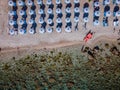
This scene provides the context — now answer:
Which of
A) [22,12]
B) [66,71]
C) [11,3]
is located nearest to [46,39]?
[22,12]

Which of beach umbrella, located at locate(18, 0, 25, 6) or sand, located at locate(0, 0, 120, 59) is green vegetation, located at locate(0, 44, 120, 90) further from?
beach umbrella, located at locate(18, 0, 25, 6)

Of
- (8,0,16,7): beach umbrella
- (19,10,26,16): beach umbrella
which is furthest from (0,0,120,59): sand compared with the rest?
(19,10,26,16): beach umbrella

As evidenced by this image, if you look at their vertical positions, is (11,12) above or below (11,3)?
below

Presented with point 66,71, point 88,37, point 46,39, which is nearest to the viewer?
point 66,71

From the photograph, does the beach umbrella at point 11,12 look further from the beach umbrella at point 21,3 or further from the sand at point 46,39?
the beach umbrella at point 21,3

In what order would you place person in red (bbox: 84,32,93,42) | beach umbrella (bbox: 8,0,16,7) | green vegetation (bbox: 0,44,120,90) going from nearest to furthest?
1. green vegetation (bbox: 0,44,120,90)
2. person in red (bbox: 84,32,93,42)
3. beach umbrella (bbox: 8,0,16,7)

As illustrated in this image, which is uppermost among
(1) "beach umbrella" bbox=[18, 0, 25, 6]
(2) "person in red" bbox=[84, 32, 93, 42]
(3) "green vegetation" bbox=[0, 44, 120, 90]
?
(1) "beach umbrella" bbox=[18, 0, 25, 6]

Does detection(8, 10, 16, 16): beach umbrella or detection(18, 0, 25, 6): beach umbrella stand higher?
detection(18, 0, 25, 6): beach umbrella

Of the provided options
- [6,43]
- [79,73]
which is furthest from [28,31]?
[79,73]

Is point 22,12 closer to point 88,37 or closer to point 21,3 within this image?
point 21,3
